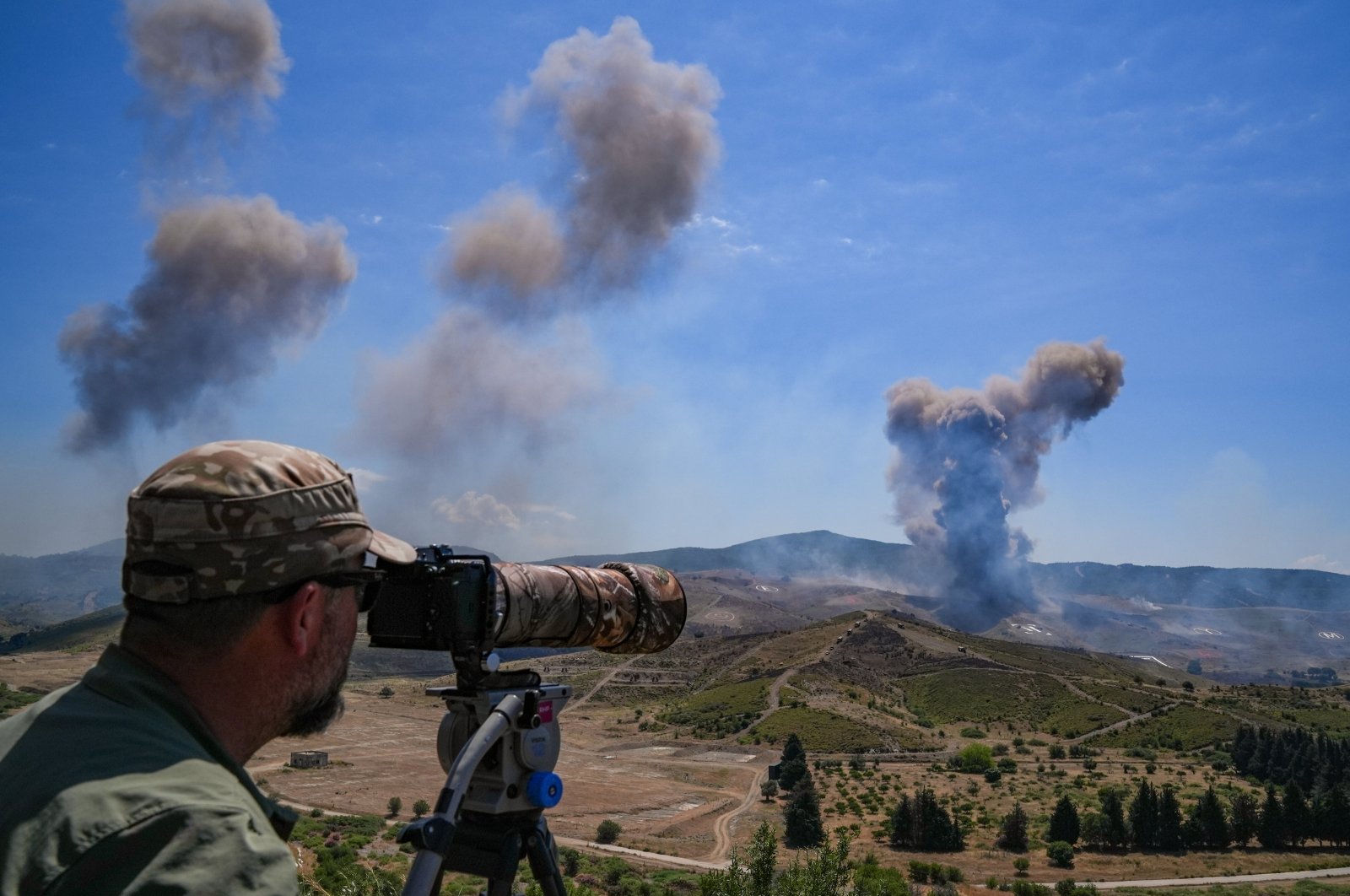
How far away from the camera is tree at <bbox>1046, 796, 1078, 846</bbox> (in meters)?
46.7

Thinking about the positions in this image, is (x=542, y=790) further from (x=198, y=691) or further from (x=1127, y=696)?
(x=1127, y=696)

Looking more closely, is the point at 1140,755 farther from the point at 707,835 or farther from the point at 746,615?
the point at 746,615

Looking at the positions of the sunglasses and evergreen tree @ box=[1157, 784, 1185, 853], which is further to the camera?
evergreen tree @ box=[1157, 784, 1185, 853]

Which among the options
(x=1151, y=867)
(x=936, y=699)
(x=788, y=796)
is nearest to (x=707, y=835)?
(x=788, y=796)

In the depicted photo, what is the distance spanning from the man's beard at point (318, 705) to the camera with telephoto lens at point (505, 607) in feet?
2.53

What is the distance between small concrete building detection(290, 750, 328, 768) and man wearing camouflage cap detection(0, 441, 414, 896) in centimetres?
6073

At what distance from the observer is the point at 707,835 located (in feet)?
150

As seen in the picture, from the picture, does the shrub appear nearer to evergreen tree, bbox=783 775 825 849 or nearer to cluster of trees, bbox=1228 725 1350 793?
evergreen tree, bbox=783 775 825 849

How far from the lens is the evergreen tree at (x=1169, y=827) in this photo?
4734 cm

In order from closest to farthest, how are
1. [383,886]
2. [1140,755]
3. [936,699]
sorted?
1. [383,886]
2. [1140,755]
3. [936,699]

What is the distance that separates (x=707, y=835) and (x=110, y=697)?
47.5 meters

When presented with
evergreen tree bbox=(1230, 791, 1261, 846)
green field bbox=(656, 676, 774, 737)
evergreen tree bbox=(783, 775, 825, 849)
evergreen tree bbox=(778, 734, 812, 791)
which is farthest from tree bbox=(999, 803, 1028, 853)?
green field bbox=(656, 676, 774, 737)

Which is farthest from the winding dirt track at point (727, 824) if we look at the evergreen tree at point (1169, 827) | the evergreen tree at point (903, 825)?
the evergreen tree at point (1169, 827)

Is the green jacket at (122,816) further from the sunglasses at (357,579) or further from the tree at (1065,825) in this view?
the tree at (1065,825)
